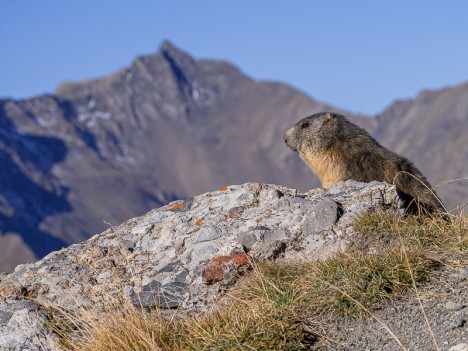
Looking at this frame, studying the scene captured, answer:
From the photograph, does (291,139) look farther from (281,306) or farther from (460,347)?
(460,347)

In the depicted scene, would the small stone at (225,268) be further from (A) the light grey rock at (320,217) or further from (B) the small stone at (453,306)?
(B) the small stone at (453,306)

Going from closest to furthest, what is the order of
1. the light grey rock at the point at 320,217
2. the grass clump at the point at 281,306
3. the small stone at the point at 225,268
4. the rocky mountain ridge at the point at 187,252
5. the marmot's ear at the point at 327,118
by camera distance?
the grass clump at the point at 281,306
the rocky mountain ridge at the point at 187,252
the small stone at the point at 225,268
the light grey rock at the point at 320,217
the marmot's ear at the point at 327,118

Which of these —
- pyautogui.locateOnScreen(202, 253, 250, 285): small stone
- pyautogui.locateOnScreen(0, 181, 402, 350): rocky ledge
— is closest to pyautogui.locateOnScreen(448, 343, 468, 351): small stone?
pyautogui.locateOnScreen(0, 181, 402, 350): rocky ledge

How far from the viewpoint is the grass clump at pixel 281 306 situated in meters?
7.33

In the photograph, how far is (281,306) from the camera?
25.3 ft

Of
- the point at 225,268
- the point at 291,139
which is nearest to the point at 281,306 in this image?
the point at 225,268

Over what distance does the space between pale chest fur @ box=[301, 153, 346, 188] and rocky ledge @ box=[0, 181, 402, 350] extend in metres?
3.19

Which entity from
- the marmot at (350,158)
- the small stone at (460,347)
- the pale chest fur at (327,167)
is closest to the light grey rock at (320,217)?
the marmot at (350,158)

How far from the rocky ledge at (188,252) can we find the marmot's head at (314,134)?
4.50 meters

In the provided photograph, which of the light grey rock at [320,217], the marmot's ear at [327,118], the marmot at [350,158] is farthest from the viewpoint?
the marmot's ear at [327,118]

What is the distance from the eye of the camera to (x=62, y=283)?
381 inches

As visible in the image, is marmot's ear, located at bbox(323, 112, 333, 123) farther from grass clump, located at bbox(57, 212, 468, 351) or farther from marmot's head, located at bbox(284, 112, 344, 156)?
grass clump, located at bbox(57, 212, 468, 351)

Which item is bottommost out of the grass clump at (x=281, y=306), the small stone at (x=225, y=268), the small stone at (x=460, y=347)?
the small stone at (x=460, y=347)

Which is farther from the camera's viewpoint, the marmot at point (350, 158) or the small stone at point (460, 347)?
the marmot at point (350, 158)
